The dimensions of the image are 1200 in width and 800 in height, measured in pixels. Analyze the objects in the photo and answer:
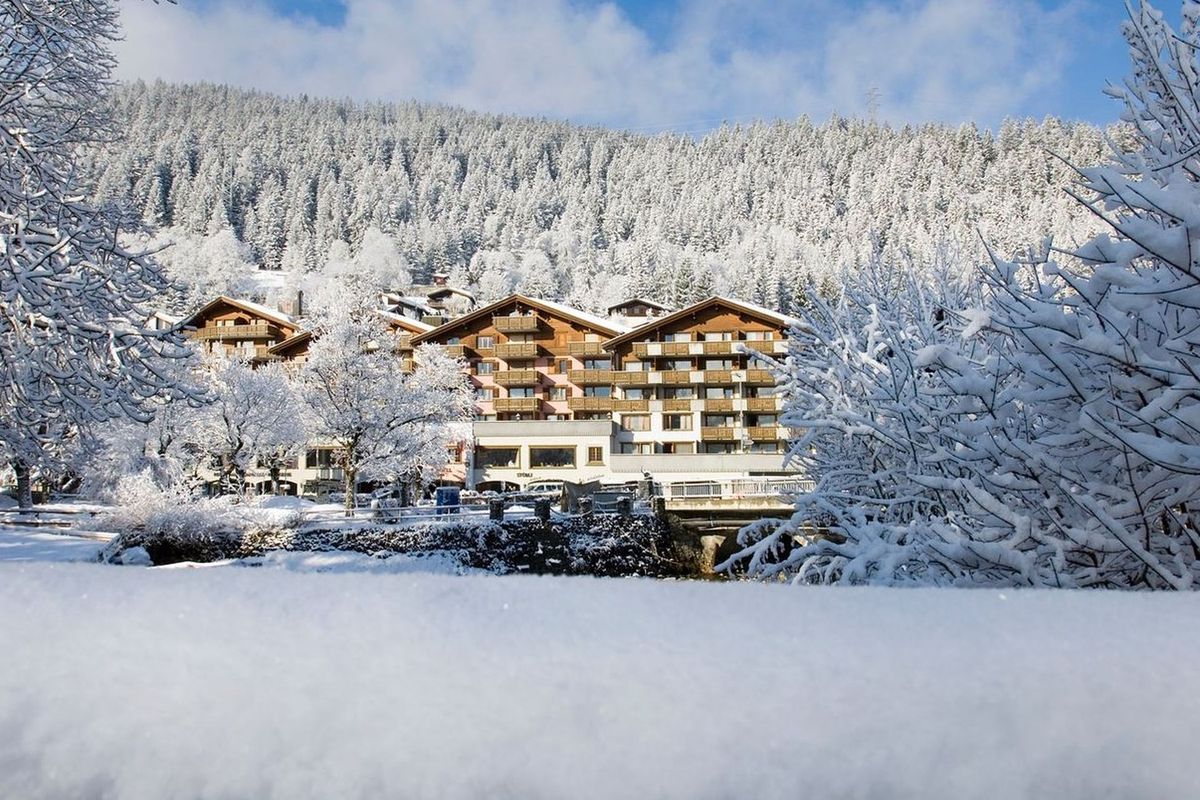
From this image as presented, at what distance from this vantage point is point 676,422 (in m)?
55.4

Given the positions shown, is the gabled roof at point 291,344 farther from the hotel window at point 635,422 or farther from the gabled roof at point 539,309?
the hotel window at point 635,422

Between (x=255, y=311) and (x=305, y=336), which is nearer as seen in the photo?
(x=305, y=336)

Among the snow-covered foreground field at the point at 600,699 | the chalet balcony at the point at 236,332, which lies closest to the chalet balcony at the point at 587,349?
the chalet balcony at the point at 236,332

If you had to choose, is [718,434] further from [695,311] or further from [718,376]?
[695,311]

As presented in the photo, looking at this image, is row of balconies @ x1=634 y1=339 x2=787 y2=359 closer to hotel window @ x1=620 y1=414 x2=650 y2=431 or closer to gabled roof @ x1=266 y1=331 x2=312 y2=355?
hotel window @ x1=620 y1=414 x2=650 y2=431

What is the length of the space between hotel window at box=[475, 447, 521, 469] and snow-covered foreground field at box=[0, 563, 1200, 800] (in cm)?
5198

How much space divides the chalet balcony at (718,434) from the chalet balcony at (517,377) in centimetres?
1145

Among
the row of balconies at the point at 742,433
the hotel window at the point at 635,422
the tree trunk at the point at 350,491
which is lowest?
the tree trunk at the point at 350,491

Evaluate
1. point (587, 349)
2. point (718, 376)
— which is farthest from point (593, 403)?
point (718, 376)

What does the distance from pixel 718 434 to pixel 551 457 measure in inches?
410

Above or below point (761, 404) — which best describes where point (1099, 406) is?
below

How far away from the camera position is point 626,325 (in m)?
62.3

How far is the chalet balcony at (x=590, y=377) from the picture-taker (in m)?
56.1

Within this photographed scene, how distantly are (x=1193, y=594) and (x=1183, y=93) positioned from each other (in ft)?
10.0
